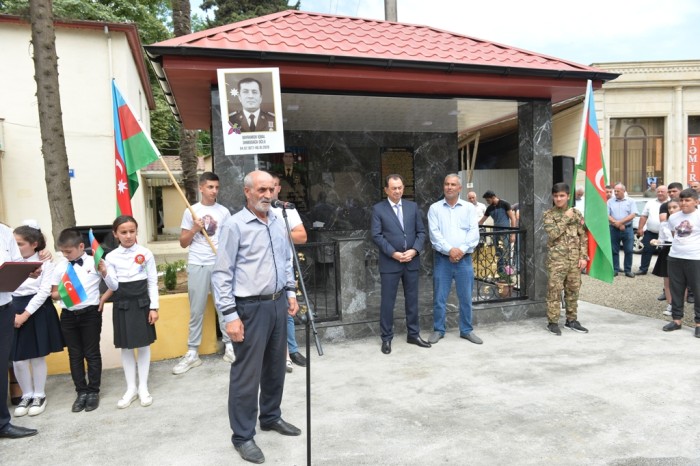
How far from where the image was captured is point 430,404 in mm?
4004

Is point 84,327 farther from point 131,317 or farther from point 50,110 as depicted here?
point 50,110

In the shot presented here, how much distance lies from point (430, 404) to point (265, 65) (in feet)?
12.7

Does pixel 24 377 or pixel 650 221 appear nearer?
pixel 24 377

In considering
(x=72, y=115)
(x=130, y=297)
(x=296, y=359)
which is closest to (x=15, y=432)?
(x=130, y=297)

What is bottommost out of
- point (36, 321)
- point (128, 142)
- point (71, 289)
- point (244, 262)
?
point (36, 321)

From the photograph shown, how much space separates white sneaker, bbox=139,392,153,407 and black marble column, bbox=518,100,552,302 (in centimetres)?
510

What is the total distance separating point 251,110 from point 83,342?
272cm

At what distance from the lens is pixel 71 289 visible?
13.2 feet

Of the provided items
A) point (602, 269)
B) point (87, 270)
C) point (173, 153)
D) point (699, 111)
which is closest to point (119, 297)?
point (87, 270)

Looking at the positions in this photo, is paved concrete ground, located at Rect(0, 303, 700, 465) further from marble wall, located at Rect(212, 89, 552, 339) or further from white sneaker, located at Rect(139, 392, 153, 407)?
marble wall, located at Rect(212, 89, 552, 339)

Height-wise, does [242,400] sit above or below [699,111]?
below

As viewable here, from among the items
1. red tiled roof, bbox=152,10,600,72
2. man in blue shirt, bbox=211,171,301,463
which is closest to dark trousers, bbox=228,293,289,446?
man in blue shirt, bbox=211,171,301,463

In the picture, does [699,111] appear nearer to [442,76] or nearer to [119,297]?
[442,76]

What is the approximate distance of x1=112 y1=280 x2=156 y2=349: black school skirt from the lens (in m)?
4.11
